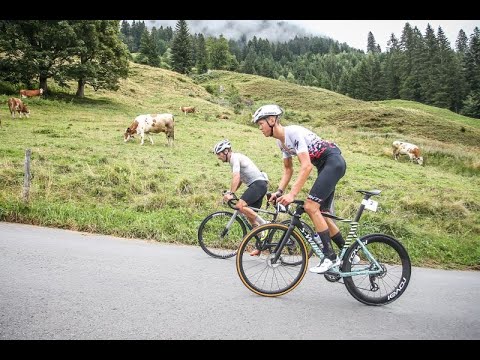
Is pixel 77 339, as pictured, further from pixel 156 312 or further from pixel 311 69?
pixel 311 69

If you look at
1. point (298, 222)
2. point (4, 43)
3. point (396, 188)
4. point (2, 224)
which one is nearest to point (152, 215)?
point (2, 224)

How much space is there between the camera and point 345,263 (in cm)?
473

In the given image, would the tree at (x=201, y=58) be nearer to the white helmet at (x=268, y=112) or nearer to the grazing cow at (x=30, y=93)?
the grazing cow at (x=30, y=93)

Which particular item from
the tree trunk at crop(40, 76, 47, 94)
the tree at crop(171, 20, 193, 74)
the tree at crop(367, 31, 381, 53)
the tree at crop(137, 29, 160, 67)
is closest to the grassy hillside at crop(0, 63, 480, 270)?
the tree trunk at crop(40, 76, 47, 94)

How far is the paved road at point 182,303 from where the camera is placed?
3.67 m

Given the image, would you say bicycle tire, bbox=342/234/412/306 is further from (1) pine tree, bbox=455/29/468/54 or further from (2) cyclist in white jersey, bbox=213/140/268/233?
(1) pine tree, bbox=455/29/468/54

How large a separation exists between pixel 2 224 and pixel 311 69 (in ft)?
476

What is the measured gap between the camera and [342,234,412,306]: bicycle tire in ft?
15.4

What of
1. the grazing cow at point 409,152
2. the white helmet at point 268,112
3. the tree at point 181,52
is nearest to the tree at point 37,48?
the grazing cow at point 409,152

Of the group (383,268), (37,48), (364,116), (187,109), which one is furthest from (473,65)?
(383,268)

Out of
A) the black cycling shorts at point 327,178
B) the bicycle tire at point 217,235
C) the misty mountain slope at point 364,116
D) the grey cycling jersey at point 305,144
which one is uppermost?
the grey cycling jersey at point 305,144

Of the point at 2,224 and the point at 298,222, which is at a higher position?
the point at 298,222

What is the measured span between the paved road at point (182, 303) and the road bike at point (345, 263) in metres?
0.19
